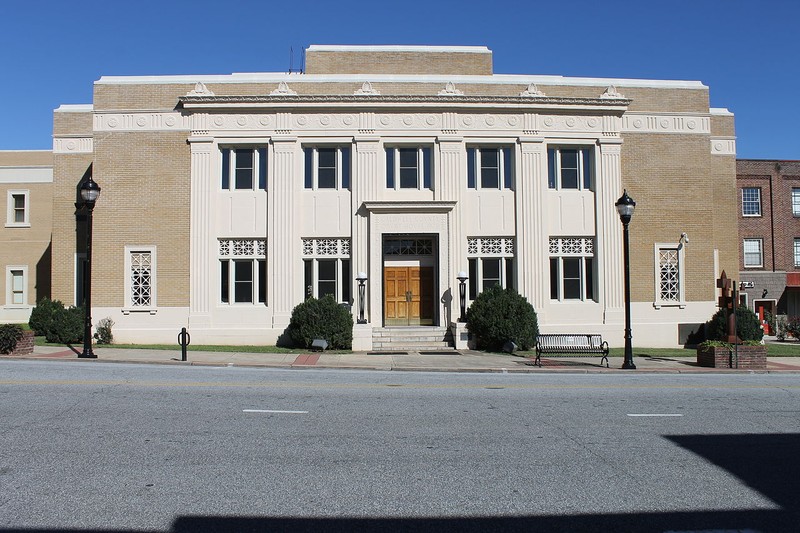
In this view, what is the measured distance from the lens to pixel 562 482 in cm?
642

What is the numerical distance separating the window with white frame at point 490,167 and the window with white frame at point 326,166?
4.77 meters

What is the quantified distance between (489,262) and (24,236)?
86.4ft

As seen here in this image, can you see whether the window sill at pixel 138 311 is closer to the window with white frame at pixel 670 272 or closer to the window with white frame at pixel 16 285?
the window with white frame at pixel 16 285

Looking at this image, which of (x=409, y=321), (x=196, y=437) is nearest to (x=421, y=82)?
(x=409, y=321)

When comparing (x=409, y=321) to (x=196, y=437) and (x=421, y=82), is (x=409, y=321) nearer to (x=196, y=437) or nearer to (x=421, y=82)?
(x=421, y=82)

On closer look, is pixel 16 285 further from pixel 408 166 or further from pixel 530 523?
pixel 530 523

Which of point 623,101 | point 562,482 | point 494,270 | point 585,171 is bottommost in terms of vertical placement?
point 562,482

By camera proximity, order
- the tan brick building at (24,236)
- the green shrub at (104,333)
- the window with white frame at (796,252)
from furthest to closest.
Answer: the window with white frame at (796,252)
the tan brick building at (24,236)
the green shrub at (104,333)

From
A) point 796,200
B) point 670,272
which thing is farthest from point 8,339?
point 796,200

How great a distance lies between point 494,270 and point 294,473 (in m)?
19.1

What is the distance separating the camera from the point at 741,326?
2356 cm

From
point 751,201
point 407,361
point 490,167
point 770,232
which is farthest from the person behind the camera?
point 751,201

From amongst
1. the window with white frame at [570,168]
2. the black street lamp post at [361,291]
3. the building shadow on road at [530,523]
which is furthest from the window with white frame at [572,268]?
the building shadow on road at [530,523]

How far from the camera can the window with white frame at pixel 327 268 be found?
24391 millimetres
